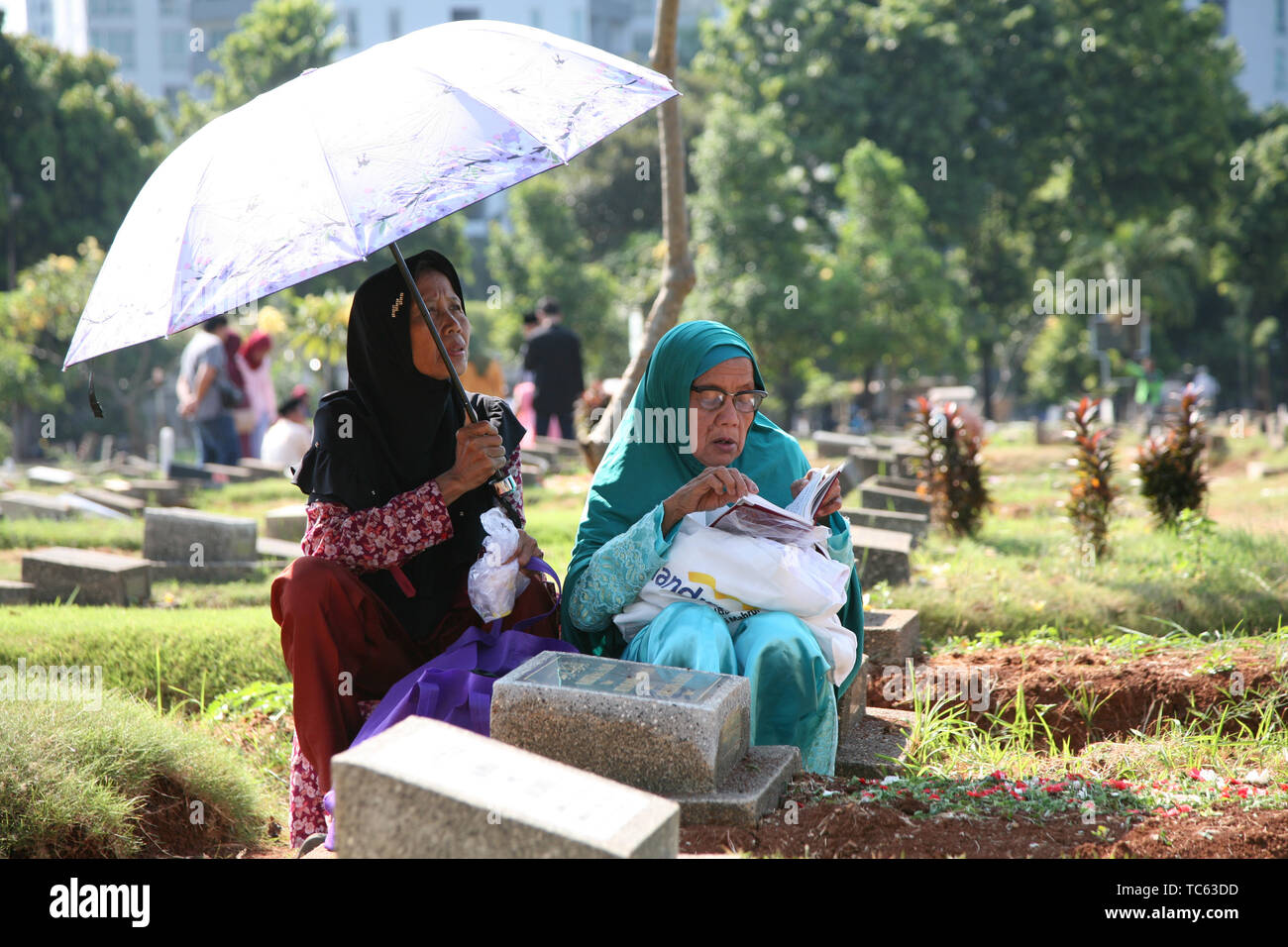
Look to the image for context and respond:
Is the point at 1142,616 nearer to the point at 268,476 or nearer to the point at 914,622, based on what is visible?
the point at 914,622

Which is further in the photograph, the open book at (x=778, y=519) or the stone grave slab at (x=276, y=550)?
the stone grave slab at (x=276, y=550)

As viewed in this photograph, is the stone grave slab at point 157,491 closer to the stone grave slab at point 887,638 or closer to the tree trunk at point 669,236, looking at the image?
the tree trunk at point 669,236

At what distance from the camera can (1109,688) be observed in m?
4.40

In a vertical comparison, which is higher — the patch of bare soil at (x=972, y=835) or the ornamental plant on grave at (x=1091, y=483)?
the ornamental plant on grave at (x=1091, y=483)

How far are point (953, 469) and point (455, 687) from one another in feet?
17.4

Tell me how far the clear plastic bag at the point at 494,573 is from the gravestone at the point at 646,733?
2.13 ft

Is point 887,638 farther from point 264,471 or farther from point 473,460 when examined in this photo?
point 264,471

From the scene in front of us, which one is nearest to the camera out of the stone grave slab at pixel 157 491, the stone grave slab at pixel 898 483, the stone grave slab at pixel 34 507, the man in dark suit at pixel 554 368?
the stone grave slab at pixel 898 483

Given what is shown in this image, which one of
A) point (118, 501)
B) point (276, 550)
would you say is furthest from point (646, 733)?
point (118, 501)

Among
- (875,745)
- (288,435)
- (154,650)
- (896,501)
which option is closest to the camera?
(875,745)

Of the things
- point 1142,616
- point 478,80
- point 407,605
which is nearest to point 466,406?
point 407,605

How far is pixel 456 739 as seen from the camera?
7.12 feet

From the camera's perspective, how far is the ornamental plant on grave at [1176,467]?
7.39 m

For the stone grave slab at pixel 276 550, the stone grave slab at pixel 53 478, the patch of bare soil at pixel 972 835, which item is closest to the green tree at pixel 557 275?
the stone grave slab at pixel 53 478
